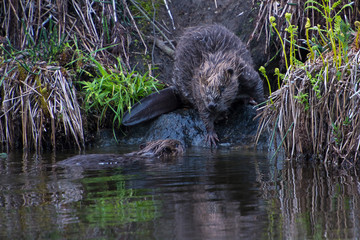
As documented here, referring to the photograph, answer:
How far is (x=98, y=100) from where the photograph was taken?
19.1ft

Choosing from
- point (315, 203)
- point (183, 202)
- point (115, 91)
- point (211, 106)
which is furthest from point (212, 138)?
point (315, 203)

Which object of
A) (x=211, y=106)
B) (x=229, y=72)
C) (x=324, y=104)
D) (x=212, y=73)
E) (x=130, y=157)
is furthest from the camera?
(x=212, y=73)

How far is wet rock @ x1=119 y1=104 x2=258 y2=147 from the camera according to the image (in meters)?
5.91

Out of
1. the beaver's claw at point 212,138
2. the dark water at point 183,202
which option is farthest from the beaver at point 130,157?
the beaver's claw at point 212,138

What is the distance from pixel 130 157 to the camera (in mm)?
4918

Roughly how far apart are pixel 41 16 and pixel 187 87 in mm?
2081

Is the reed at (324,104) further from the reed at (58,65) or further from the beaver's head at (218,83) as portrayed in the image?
the reed at (58,65)

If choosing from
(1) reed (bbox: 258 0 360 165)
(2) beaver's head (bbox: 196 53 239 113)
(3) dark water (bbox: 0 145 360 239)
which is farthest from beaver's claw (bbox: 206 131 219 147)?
(1) reed (bbox: 258 0 360 165)

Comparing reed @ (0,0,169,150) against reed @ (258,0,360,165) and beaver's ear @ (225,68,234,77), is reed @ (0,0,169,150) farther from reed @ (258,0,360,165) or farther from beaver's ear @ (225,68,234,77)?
reed @ (258,0,360,165)

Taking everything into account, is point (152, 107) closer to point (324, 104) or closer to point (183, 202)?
point (324, 104)

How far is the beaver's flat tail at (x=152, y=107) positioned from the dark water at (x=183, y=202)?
4.78 feet

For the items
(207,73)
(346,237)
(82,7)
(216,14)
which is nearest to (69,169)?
(207,73)

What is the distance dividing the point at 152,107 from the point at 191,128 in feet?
1.65

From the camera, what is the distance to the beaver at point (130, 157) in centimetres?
459
